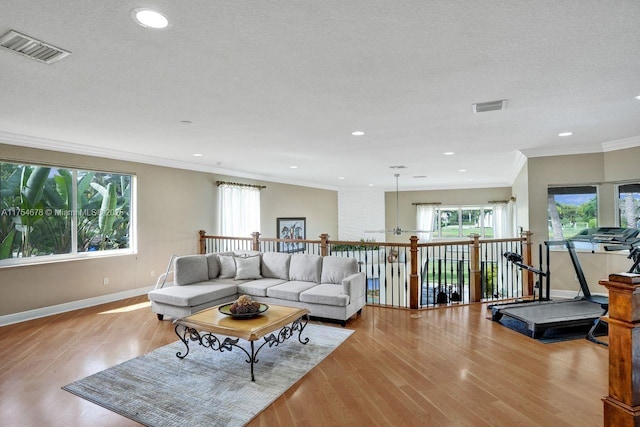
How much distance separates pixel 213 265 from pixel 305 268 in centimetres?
159

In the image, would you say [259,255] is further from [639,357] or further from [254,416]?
[639,357]

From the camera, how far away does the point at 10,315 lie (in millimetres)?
4637

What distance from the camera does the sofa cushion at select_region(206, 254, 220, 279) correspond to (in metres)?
5.51

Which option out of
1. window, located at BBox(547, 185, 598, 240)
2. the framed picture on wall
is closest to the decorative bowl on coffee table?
window, located at BBox(547, 185, 598, 240)

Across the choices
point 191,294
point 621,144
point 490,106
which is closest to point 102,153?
point 191,294

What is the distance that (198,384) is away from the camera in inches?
115

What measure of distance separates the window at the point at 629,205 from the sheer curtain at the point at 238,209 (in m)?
7.40

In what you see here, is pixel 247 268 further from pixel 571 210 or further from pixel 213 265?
pixel 571 210

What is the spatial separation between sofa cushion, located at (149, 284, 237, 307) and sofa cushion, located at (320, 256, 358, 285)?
4.79ft

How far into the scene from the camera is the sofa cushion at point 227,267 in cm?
553

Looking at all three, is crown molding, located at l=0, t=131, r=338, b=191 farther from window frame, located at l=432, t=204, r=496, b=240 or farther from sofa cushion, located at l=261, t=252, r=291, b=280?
window frame, located at l=432, t=204, r=496, b=240

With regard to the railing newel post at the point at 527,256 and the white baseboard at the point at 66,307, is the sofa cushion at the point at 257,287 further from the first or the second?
the railing newel post at the point at 527,256

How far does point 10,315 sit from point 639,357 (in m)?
6.80

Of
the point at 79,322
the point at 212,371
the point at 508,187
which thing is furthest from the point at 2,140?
the point at 508,187
